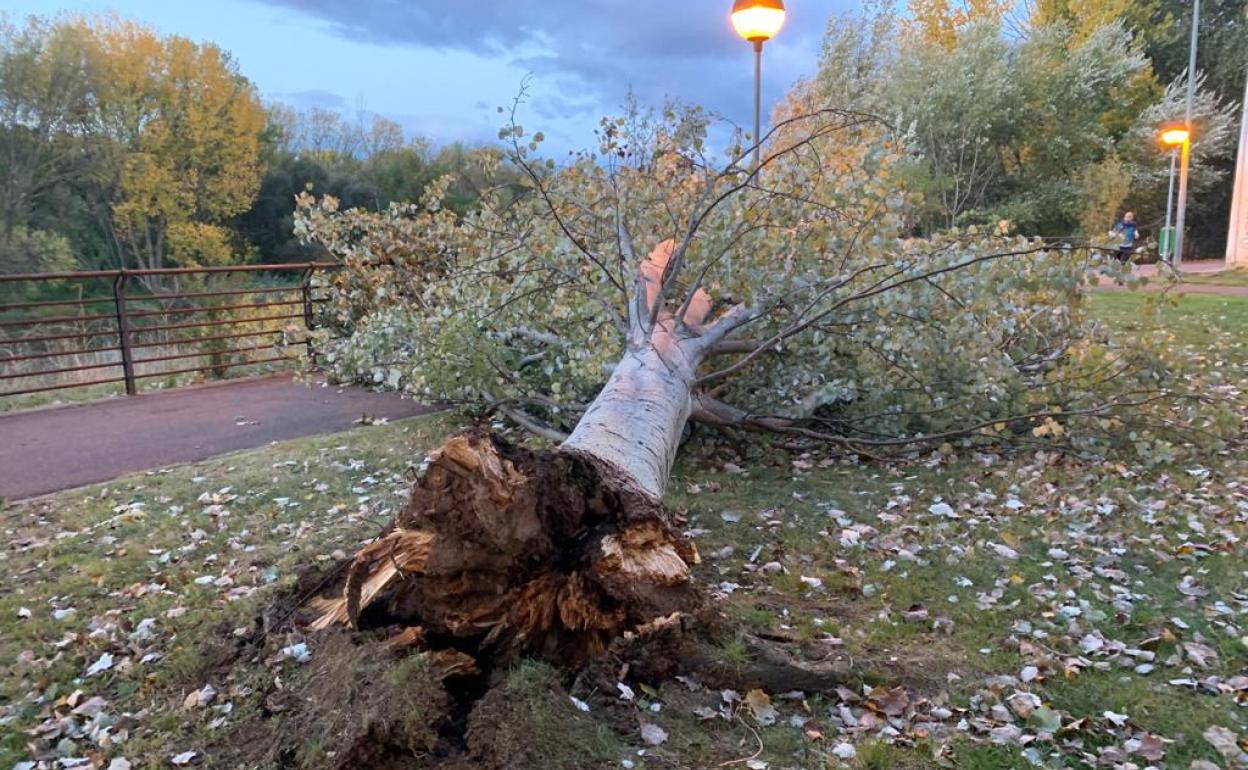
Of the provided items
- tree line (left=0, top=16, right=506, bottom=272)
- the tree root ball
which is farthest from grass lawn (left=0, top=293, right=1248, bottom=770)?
tree line (left=0, top=16, right=506, bottom=272)

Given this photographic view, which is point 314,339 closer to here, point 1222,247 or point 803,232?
point 803,232

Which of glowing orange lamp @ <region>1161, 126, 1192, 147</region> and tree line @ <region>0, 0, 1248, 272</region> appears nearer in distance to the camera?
glowing orange lamp @ <region>1161, 126, 1192, 147</region>

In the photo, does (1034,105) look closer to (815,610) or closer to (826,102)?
(826,102)

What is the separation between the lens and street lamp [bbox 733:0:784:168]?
24.0 feet

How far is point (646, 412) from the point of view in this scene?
348 centimetres

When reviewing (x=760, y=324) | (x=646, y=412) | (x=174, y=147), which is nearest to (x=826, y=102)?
(x=760, y=324)

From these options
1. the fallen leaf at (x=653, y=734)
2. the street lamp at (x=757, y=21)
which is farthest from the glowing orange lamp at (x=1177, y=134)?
the fallen leaf at (x=653, y=734)

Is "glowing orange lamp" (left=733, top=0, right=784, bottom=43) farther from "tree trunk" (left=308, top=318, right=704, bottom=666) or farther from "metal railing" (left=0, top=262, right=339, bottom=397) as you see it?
"tree trunk" (left=308, top=318, right=704, bottom=666)

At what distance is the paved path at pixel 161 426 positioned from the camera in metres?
5.03

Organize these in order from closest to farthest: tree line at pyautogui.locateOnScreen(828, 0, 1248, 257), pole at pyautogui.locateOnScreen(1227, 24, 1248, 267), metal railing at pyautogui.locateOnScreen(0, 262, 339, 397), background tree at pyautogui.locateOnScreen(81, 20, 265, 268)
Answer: metal railing at pyautogui.locateOnScreen(0, 262, 339, 397), pole at pyautogui.locateOnScreen(1227, 24, 1248, 267), tree line at pyautogui.locateOnScreen(828, 0, 1248, 257), background tree at pyautogui.locateOnScreen(81, 20, 265, 268)

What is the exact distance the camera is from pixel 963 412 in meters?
4.98

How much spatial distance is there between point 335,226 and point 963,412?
619 cm

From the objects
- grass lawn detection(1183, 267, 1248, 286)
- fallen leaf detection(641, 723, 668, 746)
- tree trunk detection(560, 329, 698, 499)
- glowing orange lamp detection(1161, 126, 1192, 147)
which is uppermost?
glowing orange lamp detection(1161, 126, 1192, 147)

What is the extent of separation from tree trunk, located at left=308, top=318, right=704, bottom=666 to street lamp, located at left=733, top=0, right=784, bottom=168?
5667mm
